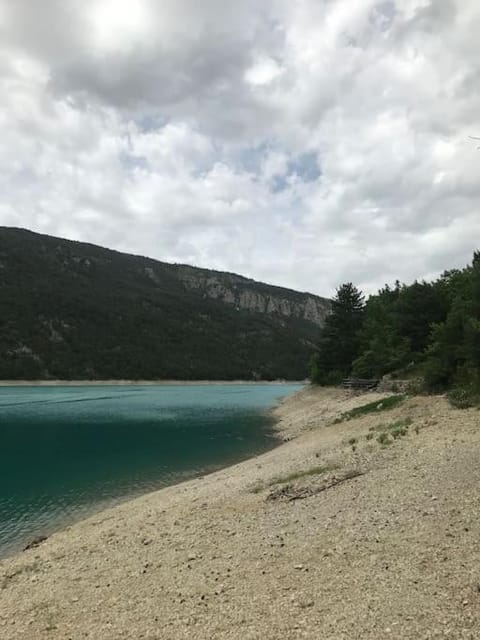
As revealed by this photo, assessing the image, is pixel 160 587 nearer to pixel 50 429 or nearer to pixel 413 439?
pixel 413 439

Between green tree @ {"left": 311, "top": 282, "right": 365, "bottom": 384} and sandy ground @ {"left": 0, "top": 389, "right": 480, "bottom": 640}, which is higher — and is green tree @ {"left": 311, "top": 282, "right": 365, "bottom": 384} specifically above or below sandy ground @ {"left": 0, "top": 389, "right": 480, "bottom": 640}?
above

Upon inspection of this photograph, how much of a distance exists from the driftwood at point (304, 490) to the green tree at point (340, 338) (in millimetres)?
45061

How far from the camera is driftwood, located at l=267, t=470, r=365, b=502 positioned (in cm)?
1498

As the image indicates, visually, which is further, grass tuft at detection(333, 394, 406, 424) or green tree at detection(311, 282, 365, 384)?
green tree at detection(311, 282, 365, 384)

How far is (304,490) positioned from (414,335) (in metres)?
34.9

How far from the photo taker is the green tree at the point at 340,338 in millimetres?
62500

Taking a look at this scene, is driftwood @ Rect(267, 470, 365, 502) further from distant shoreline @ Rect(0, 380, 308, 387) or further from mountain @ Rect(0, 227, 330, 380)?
mountain @ Rect(0, 227, 330, 380)

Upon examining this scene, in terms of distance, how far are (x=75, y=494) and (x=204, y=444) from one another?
47.0 ft

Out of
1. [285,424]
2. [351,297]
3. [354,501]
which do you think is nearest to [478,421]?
[354,501]

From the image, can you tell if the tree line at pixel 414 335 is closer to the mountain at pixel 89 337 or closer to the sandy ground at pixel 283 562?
the sandy ground at pixel 283 562

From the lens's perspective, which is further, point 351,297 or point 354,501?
point 351,297

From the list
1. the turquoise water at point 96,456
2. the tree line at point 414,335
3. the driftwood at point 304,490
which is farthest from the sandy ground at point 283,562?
the tree line at point 414,335

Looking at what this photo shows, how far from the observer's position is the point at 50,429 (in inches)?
1836

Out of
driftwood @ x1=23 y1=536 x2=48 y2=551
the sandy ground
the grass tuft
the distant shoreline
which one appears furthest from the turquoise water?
the distant shoreline
